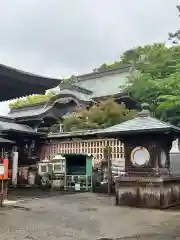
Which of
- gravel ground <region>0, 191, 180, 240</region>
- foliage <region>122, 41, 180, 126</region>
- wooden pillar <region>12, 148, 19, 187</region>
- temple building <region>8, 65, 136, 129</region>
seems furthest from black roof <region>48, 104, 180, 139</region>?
temple building <region>8, 65, 136, 129</region>

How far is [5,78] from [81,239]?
6224 mm

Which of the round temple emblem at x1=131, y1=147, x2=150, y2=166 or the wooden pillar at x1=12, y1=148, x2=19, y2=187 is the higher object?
the round temple emblem at x1=131, y1=147, x2=150, y2=166

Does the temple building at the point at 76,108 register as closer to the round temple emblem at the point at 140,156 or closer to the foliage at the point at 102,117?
the foliage at the point at 102,117

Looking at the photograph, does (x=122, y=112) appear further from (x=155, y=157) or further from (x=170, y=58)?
(x=155, y=157)

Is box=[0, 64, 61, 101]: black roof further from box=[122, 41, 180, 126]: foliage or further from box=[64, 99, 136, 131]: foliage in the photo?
box=[64, 99, 136, 131]: foliage

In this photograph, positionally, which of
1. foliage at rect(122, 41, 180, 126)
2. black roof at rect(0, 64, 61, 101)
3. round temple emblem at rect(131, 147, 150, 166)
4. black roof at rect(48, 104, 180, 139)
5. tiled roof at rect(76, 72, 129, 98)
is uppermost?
tiled roof at rect(76, 72, 129, 98)

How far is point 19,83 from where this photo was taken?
11094 millimetres

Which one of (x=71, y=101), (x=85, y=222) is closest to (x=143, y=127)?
(x=85, y=222)

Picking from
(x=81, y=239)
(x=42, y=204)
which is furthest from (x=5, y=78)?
(x=81, y=239)

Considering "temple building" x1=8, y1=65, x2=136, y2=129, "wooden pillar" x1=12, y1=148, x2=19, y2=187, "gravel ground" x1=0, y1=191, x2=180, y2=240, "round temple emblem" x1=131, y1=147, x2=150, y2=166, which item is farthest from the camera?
"temple building" x1=8, y1=65, x2=136, y2=129

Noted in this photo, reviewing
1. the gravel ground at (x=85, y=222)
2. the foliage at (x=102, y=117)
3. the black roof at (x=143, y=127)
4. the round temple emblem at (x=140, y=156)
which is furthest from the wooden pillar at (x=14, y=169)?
the round temple emblem at (x=140, y=156)

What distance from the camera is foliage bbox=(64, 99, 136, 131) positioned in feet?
70.4

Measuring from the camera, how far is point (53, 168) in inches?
713

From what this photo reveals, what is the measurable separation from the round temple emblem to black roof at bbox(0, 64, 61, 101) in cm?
365
